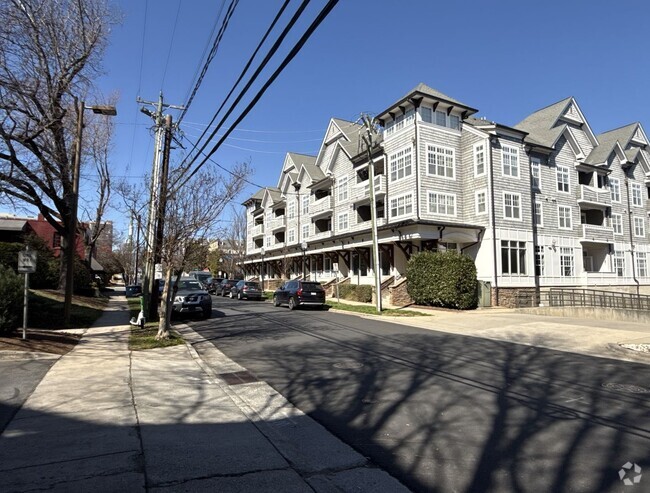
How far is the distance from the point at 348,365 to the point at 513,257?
2304 cm

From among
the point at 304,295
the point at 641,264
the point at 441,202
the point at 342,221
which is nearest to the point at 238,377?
the point at 304,295

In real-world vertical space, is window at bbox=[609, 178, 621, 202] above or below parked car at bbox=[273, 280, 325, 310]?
above

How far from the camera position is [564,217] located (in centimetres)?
3294

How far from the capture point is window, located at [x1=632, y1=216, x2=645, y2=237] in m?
38.2

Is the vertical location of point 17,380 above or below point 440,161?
below

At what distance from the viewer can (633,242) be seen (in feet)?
123

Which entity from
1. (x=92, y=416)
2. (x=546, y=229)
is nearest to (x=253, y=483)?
(x=92, y=416)

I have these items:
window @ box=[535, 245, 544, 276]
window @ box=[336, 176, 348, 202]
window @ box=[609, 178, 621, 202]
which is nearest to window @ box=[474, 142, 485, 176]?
window @ box=[535, 245, 544, 276]

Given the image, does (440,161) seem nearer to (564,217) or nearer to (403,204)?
(403,204)

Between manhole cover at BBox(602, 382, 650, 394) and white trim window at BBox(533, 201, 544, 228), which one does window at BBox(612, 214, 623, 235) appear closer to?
white trim window at BBox(533, 201, 544, 228)

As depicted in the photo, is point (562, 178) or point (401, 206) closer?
point (401, 206)

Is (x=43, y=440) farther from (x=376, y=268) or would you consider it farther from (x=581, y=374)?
(x=376, y=268)

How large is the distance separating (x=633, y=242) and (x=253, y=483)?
43.6 meters

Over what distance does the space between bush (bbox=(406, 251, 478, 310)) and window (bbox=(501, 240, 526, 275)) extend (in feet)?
13.2
